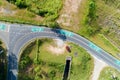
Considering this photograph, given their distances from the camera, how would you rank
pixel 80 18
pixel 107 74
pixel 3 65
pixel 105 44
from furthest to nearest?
pixel 105 44
pixel 107 74
pixel 80 18
pixel 3 65

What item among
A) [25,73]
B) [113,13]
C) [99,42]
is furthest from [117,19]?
[25,73]

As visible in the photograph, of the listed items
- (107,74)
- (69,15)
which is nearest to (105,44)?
(107,74)

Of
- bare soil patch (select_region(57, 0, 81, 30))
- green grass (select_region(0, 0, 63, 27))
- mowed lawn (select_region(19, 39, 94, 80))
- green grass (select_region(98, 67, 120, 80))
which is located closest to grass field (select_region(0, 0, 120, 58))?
green grass (select_region(0, 0, 63, 27))

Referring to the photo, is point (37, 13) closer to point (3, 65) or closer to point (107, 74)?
point (3, 65)

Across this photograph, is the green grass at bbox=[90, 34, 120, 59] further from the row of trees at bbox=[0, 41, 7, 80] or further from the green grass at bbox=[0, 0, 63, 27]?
the row of trees at bbox=[0, 41, 7, 80]

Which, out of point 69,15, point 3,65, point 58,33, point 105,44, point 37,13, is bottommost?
point 3,65

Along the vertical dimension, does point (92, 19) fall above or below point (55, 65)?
above

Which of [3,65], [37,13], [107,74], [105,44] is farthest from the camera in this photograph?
[105,44]

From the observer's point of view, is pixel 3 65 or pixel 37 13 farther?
pixel 37 13
